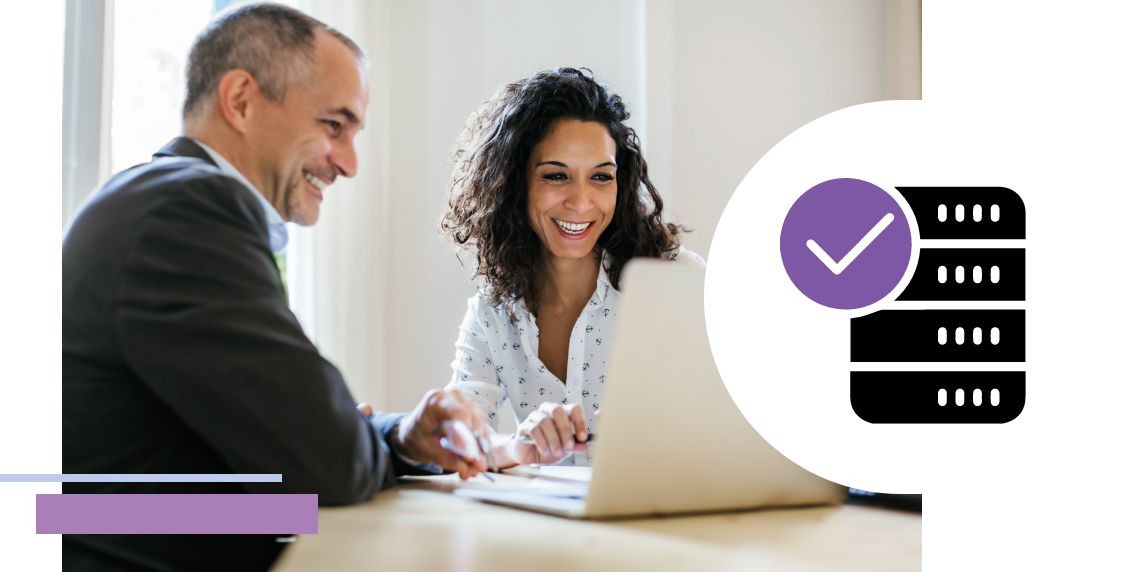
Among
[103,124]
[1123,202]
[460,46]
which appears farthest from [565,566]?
[460,46]

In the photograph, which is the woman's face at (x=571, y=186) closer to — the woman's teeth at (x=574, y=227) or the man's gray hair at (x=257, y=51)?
the woman's teeth at (x=574, y=227)

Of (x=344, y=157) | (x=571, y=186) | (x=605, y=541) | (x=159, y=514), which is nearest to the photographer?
(x=605, y=541)

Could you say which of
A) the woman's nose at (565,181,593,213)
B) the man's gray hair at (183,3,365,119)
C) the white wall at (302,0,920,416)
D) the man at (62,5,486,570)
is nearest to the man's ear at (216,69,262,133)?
the man's gray hair at (183,3,365,119)

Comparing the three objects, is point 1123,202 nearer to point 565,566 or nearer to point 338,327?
point 565,566

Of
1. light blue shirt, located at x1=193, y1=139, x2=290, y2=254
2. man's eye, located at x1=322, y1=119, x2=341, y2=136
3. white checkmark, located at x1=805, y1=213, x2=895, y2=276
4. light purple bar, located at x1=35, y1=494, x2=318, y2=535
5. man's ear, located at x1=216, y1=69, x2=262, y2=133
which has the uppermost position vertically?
man's ear, located at x1=216, y1=69, x2=262, y2=133

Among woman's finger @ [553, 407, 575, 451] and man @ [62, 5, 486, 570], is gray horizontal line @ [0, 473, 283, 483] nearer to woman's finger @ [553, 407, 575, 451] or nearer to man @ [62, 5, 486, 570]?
man @ [62, 5, 486, 570]

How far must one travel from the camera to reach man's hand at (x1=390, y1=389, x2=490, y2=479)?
83 centimetres

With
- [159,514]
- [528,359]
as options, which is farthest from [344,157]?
[528,359]

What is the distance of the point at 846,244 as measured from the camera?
0.61 m

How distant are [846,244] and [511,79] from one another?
194cm

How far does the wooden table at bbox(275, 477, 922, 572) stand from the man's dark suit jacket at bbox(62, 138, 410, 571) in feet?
0.20

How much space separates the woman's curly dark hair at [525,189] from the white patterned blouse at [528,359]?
6 cm

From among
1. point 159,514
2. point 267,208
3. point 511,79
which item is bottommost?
point 159,514

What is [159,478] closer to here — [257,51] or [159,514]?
[159,514]
